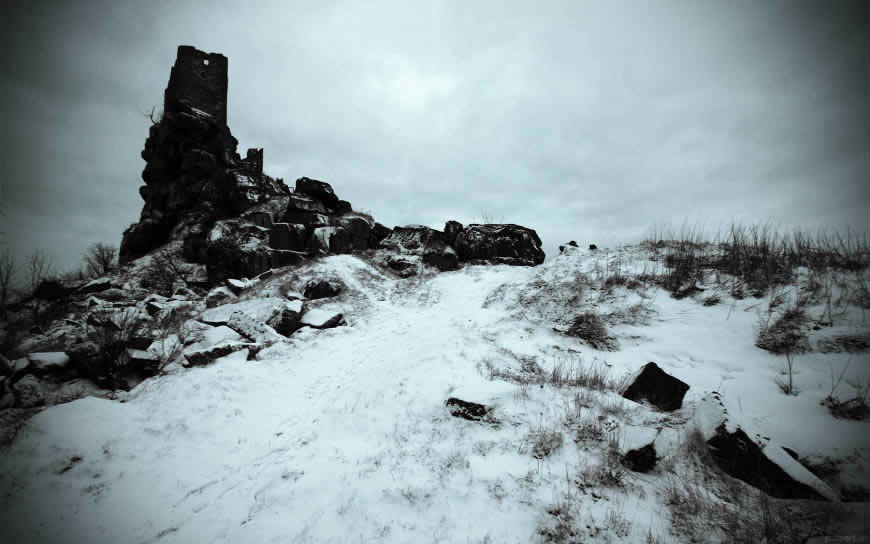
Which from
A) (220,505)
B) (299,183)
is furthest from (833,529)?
(299,183)

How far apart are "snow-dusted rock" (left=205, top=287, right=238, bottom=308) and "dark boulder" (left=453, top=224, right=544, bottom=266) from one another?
13690mm

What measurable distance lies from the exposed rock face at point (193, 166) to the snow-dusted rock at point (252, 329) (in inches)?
691

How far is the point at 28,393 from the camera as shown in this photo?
15.3 feet

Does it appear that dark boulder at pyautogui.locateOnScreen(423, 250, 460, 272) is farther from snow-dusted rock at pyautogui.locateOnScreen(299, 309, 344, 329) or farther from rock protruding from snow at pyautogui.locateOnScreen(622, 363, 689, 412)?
rock protruding from snow at pyautogui.locateOnScreen(622, 363, 689, 412)

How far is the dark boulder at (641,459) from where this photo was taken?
315 cm

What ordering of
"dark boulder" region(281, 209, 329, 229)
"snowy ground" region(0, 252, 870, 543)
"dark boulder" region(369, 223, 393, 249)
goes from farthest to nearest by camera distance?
1. "dark boulder" region(369, 223, 393, 249)
2. "dark boulder" region(281, 209, 329, 229)
3. "snowy ground" region(0, 252, 870, 543)

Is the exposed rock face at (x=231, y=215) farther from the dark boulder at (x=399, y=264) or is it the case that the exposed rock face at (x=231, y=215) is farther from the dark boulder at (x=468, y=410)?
the dark boulder at (x=468, y=410)

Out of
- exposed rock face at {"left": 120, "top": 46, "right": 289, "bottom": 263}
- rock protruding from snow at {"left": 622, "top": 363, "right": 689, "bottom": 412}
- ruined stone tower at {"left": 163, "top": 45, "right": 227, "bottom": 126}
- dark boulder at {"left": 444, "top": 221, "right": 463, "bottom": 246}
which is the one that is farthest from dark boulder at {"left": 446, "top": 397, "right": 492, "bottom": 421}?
ruined stone tower at {"left": 163, "top": 45, "right": 227, "bottom": 126}

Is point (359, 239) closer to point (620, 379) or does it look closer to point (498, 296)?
point (498, 296)

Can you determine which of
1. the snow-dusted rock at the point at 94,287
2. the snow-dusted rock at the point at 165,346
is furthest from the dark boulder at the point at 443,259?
the snow-dusted rock at the point at 94,287

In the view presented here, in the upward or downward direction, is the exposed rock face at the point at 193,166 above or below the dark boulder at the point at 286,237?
above

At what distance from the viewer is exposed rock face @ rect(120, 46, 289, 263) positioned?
907 inches

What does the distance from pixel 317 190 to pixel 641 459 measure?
2470 cm

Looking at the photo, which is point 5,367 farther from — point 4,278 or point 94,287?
point 94,287
